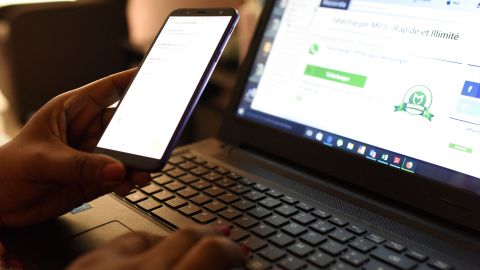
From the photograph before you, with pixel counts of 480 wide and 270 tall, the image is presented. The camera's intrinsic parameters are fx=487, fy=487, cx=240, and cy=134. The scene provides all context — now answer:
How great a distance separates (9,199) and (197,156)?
28cm

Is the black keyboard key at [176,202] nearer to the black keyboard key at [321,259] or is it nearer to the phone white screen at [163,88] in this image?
the phone white screen at [163,88]

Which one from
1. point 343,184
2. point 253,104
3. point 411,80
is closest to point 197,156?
point 253,104

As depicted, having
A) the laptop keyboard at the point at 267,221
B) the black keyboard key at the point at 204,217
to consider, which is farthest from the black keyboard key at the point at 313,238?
the black keyboard key at the point at 204,217

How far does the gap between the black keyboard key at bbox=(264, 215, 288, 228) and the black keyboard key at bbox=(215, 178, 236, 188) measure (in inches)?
4.2

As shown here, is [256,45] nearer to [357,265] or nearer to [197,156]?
[197,156]

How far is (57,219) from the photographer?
585 millimetres

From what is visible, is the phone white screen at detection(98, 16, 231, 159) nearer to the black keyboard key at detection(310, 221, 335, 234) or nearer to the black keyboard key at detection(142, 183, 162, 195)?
the black keyboard key at detection(142, 183, 162, 195)

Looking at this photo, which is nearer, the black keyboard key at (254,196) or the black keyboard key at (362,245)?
the black keyboard key at (362,245)

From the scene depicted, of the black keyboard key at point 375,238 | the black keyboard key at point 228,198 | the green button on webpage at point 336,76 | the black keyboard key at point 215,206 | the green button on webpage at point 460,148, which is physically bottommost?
the black keyboard key at point 215,206

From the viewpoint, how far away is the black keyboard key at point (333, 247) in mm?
500

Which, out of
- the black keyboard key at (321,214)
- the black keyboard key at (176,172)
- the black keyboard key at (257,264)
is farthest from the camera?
the black keyboard key at (176,172)

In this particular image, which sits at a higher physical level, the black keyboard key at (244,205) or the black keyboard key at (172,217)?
the black keyboard key at (244,205)

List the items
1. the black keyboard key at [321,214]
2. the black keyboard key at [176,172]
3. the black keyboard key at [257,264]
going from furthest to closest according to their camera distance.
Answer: the black keyboard key at [176,172] → the black keyboard key at [321,214] → the black keyboard key at [257,264]

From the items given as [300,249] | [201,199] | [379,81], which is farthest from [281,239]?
[379,81]
